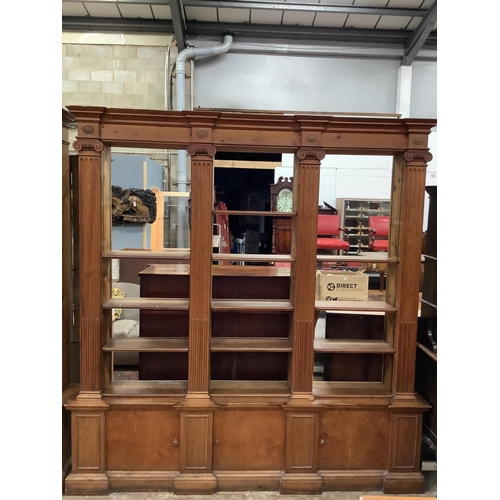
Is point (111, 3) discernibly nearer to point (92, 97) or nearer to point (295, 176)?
point (92, 97)

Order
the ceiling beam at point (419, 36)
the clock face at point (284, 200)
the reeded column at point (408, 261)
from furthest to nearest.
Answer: the clock face at point (284, 200), the ceiling beam at point (419, 36), the reeded column at point (408, 261)

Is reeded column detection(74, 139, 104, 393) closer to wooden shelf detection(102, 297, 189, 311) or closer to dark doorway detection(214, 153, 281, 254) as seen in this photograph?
wooden shelf detection(102, 297, 189, 311)

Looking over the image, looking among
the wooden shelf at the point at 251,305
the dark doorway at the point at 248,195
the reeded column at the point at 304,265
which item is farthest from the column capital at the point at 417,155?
the dark doorway at the point at 248,195

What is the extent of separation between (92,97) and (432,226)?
5.17 meters

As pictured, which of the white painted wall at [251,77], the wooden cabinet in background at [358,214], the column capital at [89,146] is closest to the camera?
the column capital at [89,146]

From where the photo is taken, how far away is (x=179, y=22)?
5.17 m

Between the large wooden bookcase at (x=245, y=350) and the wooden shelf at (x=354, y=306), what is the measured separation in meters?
0.01

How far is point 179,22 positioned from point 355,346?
15.3 feet

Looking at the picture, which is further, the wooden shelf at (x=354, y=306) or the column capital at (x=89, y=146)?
the wooden shelf at (x=354, y=306)

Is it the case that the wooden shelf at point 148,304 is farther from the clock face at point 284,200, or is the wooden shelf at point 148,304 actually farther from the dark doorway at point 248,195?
the dark doorway at point 248,195

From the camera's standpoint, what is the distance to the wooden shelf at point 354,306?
258 centimetres

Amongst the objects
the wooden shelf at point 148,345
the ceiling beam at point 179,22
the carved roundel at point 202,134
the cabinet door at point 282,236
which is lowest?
the wooden shelf at point 148,345

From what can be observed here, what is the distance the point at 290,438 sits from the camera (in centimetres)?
257

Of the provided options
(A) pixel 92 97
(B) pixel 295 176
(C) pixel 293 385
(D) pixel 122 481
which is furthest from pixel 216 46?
(D) pixel 122 481
